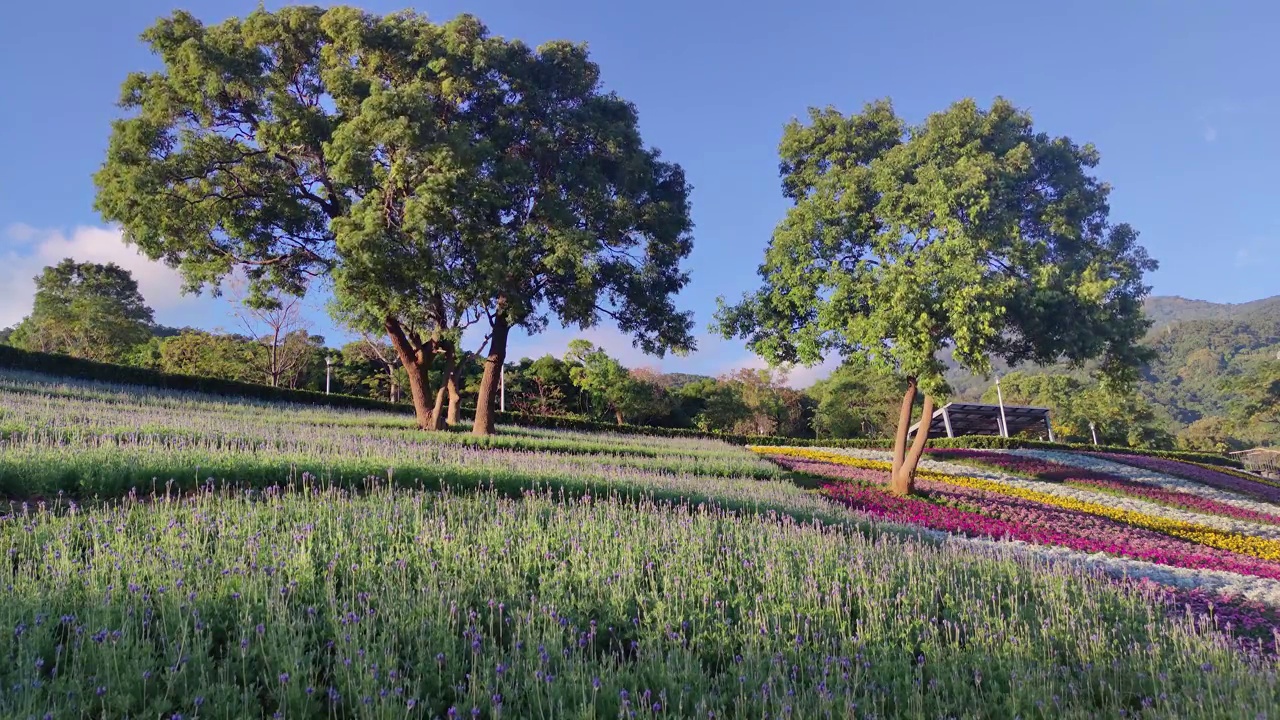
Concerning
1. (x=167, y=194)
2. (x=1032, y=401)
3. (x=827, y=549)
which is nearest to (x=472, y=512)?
(x=827, y=549)

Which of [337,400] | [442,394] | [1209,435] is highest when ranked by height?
[442,394]

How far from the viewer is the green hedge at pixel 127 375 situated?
76.0 feet

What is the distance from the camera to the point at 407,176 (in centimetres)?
1608

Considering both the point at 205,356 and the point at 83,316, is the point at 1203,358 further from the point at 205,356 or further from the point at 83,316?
the point at 83,316

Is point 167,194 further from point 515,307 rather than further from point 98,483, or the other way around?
point 98,483

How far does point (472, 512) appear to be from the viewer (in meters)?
6.53

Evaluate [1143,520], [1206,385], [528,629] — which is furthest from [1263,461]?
[1206,385]

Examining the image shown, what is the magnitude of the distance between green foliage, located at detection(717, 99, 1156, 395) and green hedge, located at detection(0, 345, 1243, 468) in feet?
49.2

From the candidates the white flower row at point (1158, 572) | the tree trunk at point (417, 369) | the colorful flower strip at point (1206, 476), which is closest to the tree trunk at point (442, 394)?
the tree trunk at point (417, 369)

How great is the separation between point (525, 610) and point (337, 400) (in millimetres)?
27540

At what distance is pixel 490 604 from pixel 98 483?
17.9 ft

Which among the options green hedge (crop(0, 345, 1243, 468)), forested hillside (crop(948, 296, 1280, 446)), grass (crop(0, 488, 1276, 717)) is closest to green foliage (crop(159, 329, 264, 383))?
green hedge (crop(0, 345, 1243, 468))

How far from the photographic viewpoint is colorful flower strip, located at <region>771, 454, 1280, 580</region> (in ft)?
31.2

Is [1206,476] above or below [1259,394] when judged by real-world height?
below
